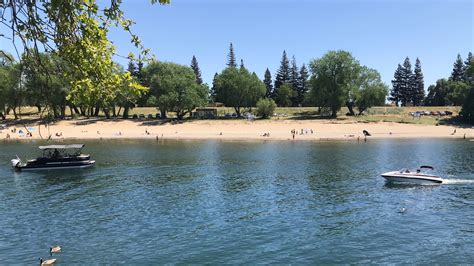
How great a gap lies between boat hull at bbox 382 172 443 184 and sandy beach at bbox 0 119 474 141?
47.3 metres

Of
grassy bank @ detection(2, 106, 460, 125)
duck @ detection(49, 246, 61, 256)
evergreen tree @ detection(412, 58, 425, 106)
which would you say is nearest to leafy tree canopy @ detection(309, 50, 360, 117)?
grassy bank @ detection(2, 106, 460, 125)

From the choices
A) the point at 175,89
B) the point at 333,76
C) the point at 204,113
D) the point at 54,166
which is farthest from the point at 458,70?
the point at 54,166

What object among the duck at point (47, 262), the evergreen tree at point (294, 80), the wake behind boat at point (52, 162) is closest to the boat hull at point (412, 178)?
the duck at point (47, 262)

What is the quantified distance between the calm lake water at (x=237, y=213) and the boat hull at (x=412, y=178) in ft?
3.48

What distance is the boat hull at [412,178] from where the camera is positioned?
40.2 meters

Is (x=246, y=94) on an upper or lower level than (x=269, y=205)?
upper

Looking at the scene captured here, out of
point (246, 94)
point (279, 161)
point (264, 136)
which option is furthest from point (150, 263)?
point (246, 94)

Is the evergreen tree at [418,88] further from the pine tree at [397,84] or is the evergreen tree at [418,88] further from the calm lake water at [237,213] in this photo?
the calm lake water at [237,213]

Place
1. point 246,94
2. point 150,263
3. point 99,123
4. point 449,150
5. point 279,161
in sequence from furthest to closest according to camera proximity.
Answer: point 246,94, point 99,123, point 449,150, point 279,161, point 150,263

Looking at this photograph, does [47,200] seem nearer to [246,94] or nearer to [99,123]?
[99,123]

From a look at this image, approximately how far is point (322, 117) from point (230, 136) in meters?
32.2

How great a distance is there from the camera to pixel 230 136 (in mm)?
96500

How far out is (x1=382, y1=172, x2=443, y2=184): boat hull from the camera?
40.2 meters

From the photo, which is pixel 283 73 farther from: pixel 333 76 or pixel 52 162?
pixel 52 162
